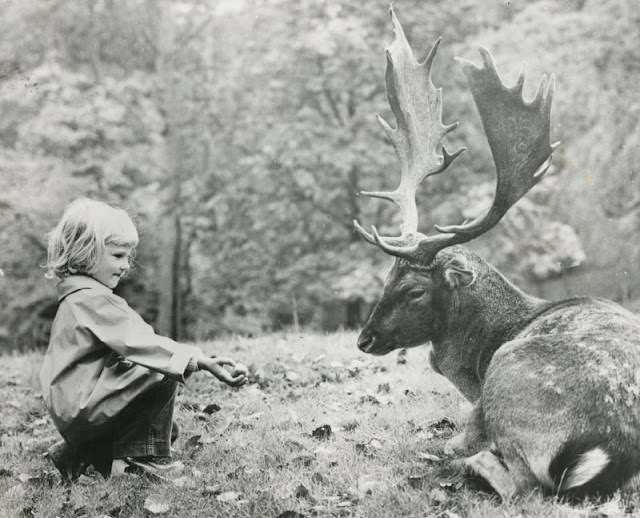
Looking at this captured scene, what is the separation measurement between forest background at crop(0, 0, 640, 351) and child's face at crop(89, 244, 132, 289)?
705 centimetres

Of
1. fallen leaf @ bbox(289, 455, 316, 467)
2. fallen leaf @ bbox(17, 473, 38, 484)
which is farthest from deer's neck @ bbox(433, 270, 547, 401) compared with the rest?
fallen leaf @ bbox(17, 473, 38, 484)

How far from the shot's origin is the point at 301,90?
14.4m

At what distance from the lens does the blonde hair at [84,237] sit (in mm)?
4238

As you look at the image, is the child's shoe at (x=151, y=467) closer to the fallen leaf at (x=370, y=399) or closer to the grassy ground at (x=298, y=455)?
the grassy ground at (x=298, y=455)

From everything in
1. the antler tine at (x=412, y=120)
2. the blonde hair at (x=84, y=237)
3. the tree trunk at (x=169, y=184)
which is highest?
the antler tine at (x=412, y=120)

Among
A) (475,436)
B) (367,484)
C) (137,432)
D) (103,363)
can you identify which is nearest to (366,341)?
(475,436)

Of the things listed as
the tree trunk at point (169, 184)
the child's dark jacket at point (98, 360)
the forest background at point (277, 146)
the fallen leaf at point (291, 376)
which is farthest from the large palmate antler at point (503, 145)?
the tree trunk at point (169, 184)

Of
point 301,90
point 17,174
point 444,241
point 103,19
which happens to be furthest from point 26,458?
point 103,19

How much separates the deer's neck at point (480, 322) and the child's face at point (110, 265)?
194 centimetres

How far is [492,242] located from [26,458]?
28.9 ft

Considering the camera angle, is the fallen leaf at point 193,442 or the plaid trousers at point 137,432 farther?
the fallen leaf at point 193,442

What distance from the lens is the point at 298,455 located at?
14.6ft

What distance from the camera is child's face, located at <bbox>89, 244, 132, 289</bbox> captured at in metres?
4.30

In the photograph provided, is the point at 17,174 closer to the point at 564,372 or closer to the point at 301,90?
the point at 301,90
